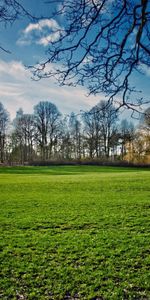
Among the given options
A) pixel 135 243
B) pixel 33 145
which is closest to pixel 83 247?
pixel 135 243

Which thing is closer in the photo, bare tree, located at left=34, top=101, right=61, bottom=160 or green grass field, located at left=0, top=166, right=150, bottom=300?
green grass field, located at left=0, top=166, right=150, bottom=300

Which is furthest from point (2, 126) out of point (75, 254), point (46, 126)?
point (75, 254)

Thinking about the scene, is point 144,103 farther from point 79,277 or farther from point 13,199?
point 13,199

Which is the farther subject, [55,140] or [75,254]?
[55,140]

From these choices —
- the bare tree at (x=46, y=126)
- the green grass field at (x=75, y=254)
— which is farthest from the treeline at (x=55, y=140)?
the green grass field at (x=75, y=254)

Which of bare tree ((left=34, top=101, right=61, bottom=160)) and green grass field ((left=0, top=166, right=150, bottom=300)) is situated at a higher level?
bare tree ((left=34, top=101, right=61, bottom=160))

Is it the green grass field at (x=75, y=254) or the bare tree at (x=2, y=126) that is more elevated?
the bare tree at (x=2, y=126)

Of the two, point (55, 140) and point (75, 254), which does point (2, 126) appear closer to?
point (55, 140)

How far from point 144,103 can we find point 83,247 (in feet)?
11.7

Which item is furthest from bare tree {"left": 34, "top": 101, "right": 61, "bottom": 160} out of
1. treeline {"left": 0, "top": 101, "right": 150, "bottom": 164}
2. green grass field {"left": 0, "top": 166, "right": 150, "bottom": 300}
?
green grass field {"left": 0, "top": 166, "right": 150, "bottom": 300}

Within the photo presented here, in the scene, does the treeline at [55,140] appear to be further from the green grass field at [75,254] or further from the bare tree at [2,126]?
the green grass field at [75,254]

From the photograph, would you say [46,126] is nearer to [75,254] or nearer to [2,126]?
[2,126]

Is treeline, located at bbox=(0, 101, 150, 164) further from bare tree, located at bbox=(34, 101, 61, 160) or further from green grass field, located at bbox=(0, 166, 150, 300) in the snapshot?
green grass field, located at bbox=(0, 166, 150, 300)

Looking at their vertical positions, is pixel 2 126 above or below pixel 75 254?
above
